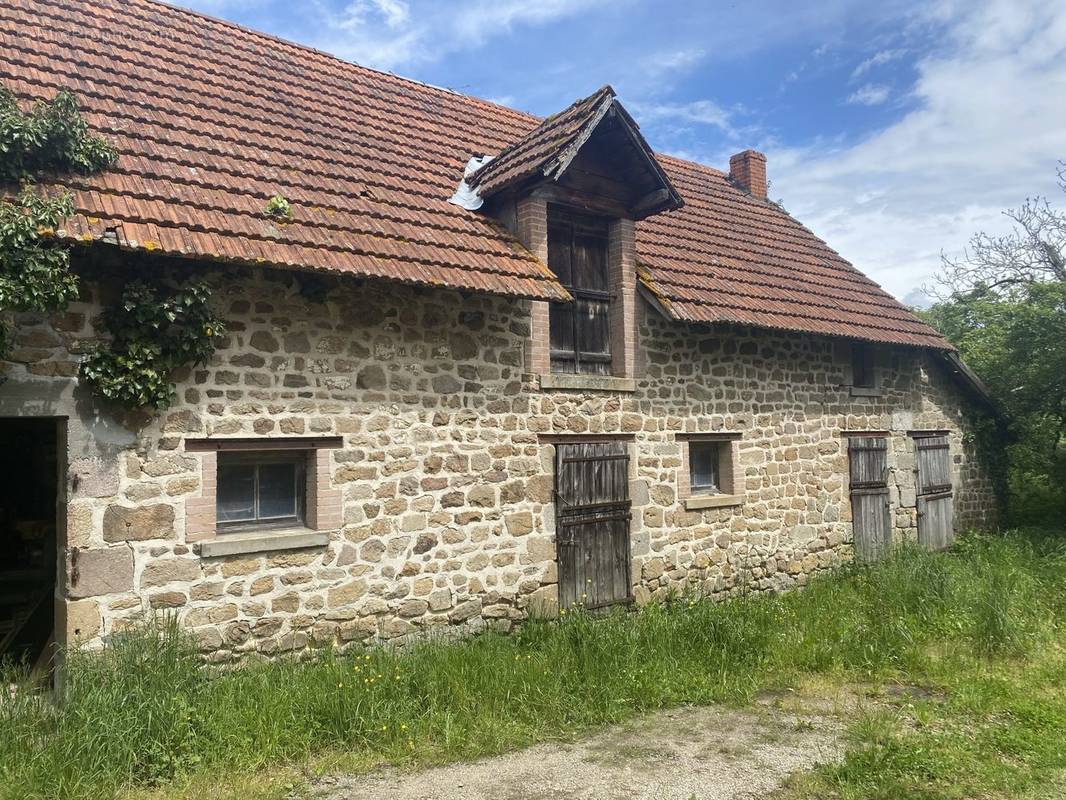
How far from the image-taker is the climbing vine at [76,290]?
471 centimetres

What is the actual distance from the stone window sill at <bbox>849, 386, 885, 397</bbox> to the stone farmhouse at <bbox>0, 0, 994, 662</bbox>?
3.0 inches

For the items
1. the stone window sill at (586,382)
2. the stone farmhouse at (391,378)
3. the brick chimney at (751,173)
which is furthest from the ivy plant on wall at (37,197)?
the brick chimney at (751,173)

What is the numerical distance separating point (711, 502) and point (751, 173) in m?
8.01

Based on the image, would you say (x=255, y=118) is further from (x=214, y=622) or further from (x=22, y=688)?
(x=22, y=688)

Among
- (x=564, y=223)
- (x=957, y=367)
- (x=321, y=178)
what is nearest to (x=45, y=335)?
(x=321, y=178)

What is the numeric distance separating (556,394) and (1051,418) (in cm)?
1114

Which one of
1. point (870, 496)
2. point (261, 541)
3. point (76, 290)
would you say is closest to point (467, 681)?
point (261, 541)

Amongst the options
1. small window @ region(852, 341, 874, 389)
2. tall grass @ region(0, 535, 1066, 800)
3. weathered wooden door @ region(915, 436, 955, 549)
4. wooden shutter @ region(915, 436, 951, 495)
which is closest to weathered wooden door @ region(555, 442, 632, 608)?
tall grass @ region(0, 535, 1066, 800)

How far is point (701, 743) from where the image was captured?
527 cm

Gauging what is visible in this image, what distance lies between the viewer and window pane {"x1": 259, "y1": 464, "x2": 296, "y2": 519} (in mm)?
6121

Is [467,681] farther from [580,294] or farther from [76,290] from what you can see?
[580,294]

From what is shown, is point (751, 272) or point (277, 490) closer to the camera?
point (277, 490)

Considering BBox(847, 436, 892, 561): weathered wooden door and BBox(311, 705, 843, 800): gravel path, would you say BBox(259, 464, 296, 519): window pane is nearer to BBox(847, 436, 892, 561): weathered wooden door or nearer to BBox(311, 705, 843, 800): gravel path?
BBox(311, 705, 843, 800): gravel path

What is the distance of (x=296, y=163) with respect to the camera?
7.03 meters
